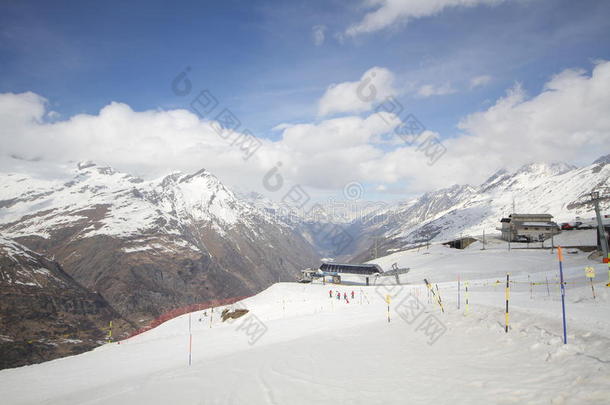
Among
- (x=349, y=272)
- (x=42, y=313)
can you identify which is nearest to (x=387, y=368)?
(x=349, y=272)

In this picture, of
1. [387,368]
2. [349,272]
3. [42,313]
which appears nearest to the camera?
[387,368]

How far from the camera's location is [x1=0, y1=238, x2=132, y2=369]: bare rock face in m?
99.1

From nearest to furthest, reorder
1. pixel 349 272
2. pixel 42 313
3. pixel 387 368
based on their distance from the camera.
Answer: pixel 387 368 < pixel 349 272 < pixel 42 313

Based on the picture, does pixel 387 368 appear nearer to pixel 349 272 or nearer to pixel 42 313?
pixel 349 272

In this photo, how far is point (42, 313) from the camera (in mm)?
127438

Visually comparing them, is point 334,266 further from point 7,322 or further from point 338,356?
point 7,322

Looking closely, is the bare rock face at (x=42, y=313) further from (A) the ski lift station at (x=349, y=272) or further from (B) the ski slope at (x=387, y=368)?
(B) the ski slope at (x=387, y=368)

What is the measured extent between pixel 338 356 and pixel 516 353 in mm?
6630

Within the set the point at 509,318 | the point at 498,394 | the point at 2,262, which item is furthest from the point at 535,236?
the point at 2,262

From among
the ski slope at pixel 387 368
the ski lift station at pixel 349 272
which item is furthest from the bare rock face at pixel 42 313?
the ski slope at pixel 387 368

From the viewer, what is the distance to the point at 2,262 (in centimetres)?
14088

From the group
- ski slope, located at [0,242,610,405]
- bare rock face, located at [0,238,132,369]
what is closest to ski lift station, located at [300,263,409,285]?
ski slope, located at [0,242,610,405]

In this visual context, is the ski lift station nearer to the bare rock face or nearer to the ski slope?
the ski slope

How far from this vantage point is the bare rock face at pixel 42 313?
99062 millimetres
